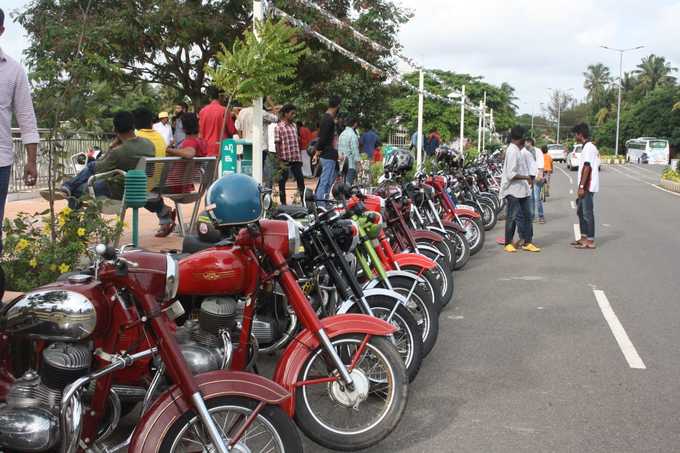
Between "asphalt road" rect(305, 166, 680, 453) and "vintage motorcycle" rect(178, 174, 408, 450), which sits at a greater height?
"vintage motorcycle" rect(178, 174, 408, 450)

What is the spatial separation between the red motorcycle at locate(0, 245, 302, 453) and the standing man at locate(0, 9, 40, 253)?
2.00 m

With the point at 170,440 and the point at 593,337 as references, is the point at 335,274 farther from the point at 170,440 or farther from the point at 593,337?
the point at 593,337

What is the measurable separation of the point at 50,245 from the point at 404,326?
3004 mm

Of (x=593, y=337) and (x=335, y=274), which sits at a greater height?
(x=335, y=274)

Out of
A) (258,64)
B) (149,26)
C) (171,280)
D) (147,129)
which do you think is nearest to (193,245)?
(171,280)

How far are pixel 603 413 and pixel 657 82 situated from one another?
10101 centimetres

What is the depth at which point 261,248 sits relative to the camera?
3.56m

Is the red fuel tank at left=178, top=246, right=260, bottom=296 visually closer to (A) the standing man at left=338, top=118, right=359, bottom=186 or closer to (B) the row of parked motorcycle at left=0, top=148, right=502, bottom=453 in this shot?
(B) the row of parked motorcycle at left=0, top=148, right=502, bottom=453

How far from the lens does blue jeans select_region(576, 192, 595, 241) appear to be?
11109mm

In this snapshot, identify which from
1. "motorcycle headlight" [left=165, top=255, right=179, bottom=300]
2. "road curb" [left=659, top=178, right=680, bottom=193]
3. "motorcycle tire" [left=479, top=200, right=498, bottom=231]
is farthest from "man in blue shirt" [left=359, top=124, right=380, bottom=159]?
"motorcycle headlight" [left=165, top=255, right=179, bottom=300]

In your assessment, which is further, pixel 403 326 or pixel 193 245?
pixel 403 326

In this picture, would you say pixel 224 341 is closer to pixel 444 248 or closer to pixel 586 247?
pixel 444 248

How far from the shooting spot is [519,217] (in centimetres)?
1070

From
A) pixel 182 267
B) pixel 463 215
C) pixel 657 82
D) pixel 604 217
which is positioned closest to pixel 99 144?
pixel 463 215
